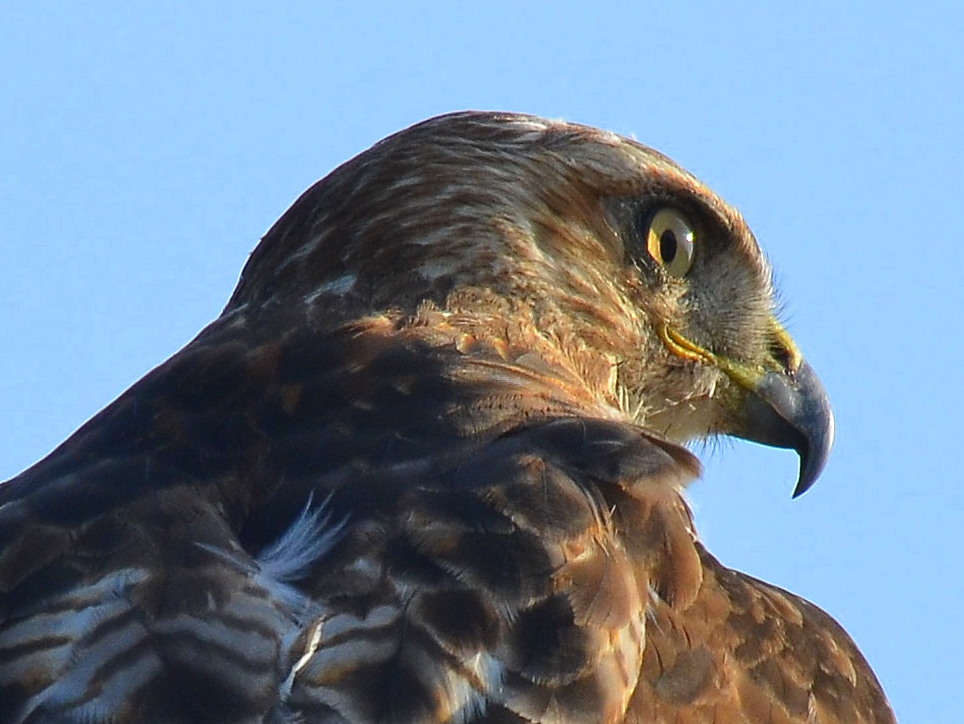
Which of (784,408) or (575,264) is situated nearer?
(575,264)

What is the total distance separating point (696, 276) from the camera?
Result: 5957mm

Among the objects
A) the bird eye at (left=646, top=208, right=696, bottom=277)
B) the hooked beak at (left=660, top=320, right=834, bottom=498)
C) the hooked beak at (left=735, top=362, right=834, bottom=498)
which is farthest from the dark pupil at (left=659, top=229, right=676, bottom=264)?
the hooked beak at (left=735, top=362, right=834, bottom=498)

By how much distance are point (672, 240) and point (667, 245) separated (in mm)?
22

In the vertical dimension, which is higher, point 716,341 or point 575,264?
point 575,264

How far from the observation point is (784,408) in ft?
19.6

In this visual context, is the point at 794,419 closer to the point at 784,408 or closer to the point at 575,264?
the point at 784,408

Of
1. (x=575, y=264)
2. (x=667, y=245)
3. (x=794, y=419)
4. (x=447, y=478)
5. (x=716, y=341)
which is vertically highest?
(x=447, y=478)

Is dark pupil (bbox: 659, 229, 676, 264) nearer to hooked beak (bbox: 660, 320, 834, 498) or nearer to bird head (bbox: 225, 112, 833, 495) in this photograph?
bird head (bbox: 225, 112, 833, 495)

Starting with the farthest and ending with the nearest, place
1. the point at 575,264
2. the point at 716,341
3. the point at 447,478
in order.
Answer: the point at 716,341, the point at 575,264, the point at 447,478

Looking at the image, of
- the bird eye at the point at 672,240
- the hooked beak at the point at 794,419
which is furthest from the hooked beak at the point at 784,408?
the bird eye at the point at 672,240

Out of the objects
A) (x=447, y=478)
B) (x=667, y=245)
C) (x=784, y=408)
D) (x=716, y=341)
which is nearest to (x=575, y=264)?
(x=667, y=245)

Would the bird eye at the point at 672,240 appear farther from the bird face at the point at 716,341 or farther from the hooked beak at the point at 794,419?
the hooked beak at the point at 794,419

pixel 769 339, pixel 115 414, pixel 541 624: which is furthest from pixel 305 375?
pixel 769 339

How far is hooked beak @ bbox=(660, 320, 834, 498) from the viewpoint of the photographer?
19.6 feet
